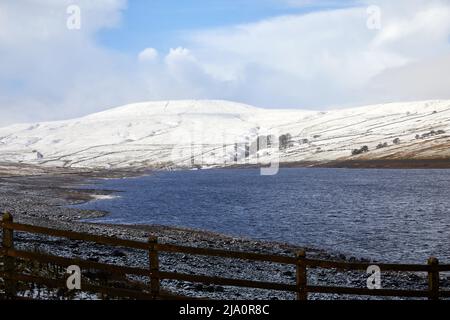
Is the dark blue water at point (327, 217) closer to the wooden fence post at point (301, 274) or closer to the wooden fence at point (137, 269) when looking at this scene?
the wooden fence at point (137, 269)

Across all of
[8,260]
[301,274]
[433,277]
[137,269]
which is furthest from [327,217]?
[8,260]

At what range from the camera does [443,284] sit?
3375 centimetres

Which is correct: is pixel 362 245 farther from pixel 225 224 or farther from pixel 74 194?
pixel 74 194

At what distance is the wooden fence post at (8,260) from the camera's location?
16250 millimetres

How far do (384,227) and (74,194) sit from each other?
229 feet

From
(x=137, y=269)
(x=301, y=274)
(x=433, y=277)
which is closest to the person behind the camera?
(x=301, y=274)

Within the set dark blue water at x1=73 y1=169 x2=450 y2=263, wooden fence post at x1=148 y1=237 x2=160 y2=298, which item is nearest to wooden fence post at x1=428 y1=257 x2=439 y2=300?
wooden fence post at x1=148 y1=237 x2=160 y2=298

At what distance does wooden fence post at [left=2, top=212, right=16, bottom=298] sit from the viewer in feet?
53.3

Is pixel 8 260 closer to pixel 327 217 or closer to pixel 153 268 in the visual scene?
pixel 153 268

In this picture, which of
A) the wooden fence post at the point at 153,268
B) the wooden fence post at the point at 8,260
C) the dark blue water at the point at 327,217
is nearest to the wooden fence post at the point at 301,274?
the wooden fence post at the point at 153,268

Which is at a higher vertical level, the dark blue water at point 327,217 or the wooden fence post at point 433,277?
the wooden fence post at point 433,277

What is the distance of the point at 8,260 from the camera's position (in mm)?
16594

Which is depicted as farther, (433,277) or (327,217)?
(327,217)

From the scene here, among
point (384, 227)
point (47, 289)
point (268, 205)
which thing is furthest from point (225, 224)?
point (47, 289)
